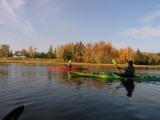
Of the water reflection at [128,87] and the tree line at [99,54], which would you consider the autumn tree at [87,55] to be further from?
the water reflection at [128,87]

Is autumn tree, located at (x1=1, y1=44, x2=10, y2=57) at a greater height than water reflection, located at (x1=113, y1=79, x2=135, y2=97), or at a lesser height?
greater

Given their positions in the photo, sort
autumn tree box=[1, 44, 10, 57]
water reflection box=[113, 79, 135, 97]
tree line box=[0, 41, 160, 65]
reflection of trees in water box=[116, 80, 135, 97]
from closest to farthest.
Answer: reflection of trees in water box=[116, 80, 135, 97]
water reflection box=[113, 79, 135, 97]
tree line box=[0, 41, 160, 65]
autumn tree box=[1, 44, 10, 57]

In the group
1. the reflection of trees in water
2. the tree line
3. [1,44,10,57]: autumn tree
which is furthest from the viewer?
A: [1,44,10,57]: autumn tree

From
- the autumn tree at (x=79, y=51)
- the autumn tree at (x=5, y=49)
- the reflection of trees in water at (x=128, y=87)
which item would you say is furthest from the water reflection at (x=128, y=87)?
the autumn tree at (x=5, y=49)

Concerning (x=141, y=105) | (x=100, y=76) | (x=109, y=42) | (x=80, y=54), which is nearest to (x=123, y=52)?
(x=109, y=42)

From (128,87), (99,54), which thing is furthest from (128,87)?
(99,54)

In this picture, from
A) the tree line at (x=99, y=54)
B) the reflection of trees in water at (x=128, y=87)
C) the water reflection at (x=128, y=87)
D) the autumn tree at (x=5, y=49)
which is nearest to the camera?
the reflection of trees in water at (x=128, y=87)

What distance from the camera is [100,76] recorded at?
1310 inches

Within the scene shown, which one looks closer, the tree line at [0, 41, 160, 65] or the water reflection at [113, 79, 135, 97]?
the water reflection at [113, 79, 135, 97]

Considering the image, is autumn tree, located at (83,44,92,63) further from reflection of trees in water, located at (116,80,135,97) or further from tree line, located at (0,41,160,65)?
reflection of trees in water, located at (116,80,135,97)

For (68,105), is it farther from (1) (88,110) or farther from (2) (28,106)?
(2) (28,106)

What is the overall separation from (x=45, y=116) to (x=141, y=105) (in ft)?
24.9

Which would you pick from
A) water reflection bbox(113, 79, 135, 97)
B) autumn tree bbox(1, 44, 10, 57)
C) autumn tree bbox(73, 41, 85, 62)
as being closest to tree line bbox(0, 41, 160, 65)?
autumn tree bbox(73, 41, 85, 62)

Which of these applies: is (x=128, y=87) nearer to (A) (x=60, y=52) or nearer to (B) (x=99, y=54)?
(B) (x=99, y=54)
